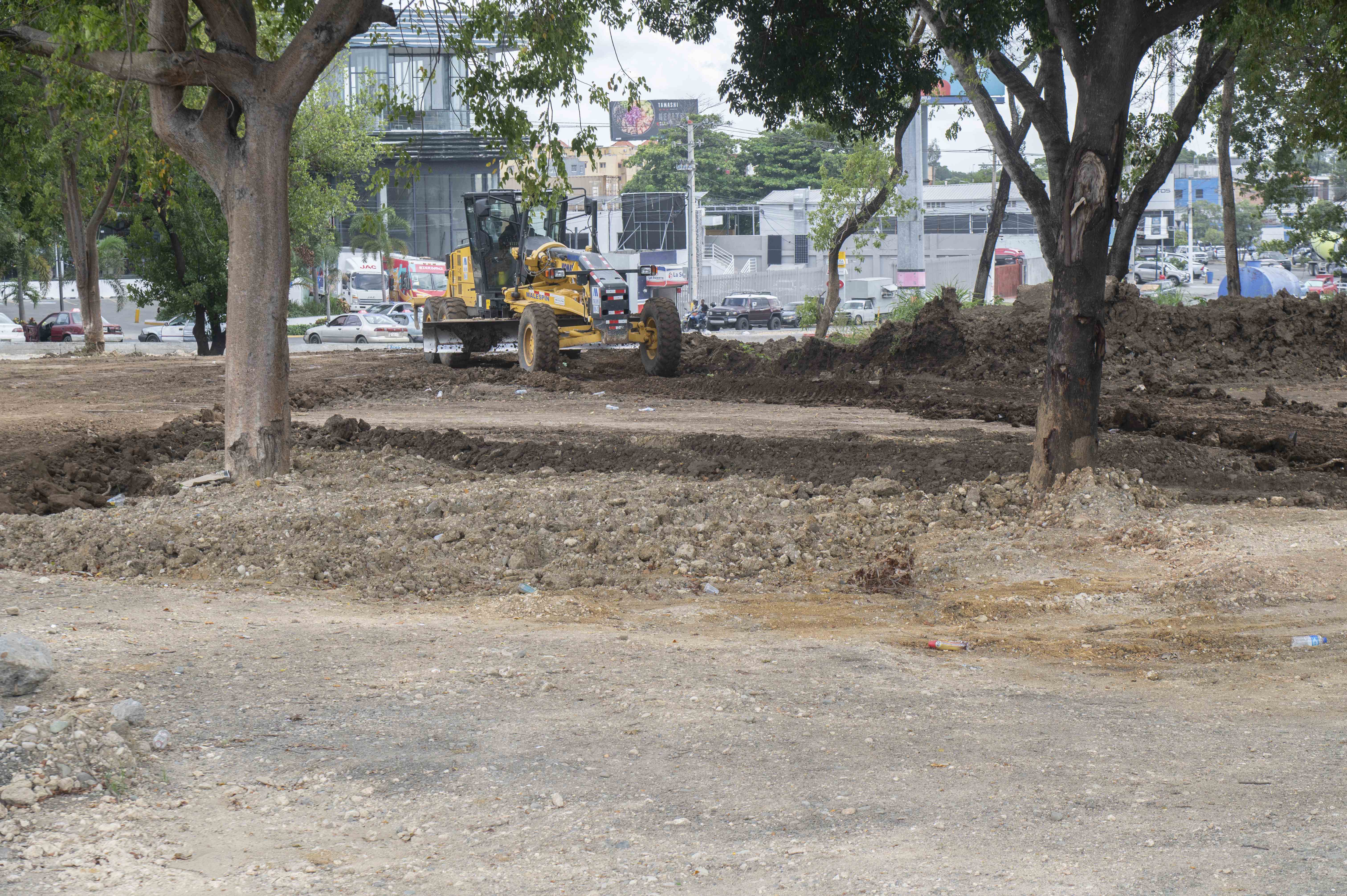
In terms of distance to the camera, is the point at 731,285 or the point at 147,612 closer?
the point at 147,612

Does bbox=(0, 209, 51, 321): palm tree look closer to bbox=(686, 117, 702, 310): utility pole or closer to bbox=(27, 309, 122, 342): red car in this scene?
bbox=(27, 309, 122, 342): red car

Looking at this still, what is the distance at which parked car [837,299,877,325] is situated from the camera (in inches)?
2192

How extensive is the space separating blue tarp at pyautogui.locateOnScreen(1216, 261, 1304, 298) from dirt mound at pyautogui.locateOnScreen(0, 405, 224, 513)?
94.0 ft

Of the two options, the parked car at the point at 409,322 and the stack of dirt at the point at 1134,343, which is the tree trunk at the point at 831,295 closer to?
the stack of dirt at the point at 1134,343

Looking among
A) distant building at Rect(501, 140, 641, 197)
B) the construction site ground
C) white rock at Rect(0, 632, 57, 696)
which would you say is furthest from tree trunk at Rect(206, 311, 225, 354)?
distant building at Rect(501, 140, 641, 197)

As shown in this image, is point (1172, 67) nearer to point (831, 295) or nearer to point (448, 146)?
point (831, 295)

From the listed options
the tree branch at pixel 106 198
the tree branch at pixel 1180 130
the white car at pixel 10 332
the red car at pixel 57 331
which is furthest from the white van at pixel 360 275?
the tree branch at pixel 1180 130

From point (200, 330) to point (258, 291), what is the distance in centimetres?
2466

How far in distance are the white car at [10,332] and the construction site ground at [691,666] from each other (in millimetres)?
38022

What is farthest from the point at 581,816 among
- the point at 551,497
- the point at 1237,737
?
the point at 551,497

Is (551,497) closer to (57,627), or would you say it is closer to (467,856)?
(57,627)

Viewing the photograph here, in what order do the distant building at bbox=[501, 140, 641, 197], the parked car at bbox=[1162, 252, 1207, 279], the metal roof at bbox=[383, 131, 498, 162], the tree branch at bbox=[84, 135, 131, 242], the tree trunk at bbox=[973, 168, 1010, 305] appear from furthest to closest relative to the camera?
the distant building at bbox=[501, 140, 641, 197] < the parked car at bbox=[1162, 252, 1207, 279] < the metal roof at bbox=[383, 131, 498, 162] < the tree trunk at bbox=[973, 168, 1010, 305] < the tree branch at bbox=[84, 135, 131, 242]

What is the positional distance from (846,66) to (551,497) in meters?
5.53

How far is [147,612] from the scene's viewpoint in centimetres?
695
